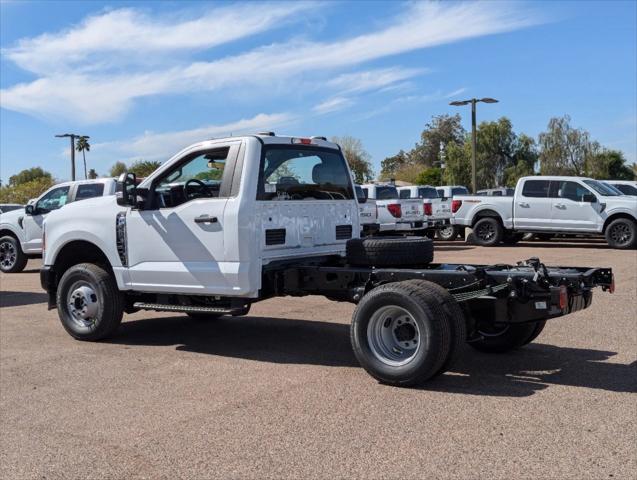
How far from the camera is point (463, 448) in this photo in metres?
4.39

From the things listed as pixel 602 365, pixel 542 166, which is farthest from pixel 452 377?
pixel 542 166

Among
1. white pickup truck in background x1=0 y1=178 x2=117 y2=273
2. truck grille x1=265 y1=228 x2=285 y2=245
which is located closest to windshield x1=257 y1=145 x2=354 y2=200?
truck grille x1=265 y1=228 x2=285 y2=245

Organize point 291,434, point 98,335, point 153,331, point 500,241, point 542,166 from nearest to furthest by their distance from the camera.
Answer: point 291,434
point 98,335
point 153,331
point 500,241
point 542,166

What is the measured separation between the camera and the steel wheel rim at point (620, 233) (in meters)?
19.2

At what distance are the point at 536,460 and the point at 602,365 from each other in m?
2.69

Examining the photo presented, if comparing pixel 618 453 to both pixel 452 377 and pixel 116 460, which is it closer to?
pixel 452 377

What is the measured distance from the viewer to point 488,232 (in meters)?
21.3

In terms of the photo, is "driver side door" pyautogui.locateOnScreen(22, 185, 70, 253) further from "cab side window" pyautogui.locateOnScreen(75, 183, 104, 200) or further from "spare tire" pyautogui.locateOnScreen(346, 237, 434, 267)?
"spare tire" pyautogui.locateOnScreen(346, 237, 434, 267)

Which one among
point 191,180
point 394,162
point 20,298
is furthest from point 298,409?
point 394,162

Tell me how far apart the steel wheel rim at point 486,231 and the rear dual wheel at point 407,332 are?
52.2 feet

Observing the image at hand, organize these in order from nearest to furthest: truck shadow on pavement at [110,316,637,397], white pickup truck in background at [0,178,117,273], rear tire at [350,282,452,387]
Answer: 1. rear tire at [350,282,452,387]
2. truck shadow on pavement at [110,316,637,397]
3. white pickup truck in background at [0,178,117,273]

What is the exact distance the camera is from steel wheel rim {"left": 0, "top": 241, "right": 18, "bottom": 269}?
658 inches

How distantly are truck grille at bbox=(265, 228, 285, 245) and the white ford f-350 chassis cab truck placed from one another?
0.01m

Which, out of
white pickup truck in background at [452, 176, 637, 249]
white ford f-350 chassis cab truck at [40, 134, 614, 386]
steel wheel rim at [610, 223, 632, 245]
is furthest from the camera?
white pickup truck in background at [452, 176, 637, 249]
